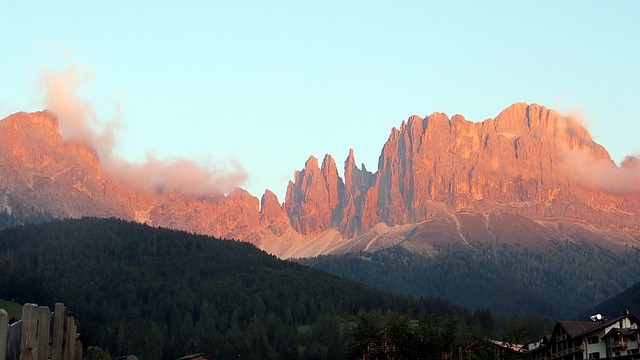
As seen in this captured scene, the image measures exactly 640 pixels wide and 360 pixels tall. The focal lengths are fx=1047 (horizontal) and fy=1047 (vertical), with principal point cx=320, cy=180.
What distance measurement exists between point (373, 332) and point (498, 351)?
77.7 ft

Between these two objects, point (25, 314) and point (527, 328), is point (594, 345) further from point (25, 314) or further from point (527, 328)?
point (25, 314)

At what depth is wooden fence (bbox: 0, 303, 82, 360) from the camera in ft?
41.2

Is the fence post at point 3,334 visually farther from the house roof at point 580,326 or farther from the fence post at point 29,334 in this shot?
the house roof at point 580,326

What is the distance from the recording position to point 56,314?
44.8 feet

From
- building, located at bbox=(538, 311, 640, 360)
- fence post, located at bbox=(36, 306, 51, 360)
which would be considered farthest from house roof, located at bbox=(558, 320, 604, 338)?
fence post, located at bbox=(36, 306, 51, 360)

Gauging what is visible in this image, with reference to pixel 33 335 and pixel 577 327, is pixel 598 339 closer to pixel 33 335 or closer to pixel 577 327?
pixel 577 327

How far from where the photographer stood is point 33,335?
12742mm

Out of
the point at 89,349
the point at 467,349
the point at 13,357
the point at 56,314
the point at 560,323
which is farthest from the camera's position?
the point at 89,349

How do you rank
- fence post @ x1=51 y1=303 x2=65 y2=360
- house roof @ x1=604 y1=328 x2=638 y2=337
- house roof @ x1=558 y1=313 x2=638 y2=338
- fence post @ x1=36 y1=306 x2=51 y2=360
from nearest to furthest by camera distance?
fence post @ x1=36 y1=306 x2=51 y2=360
fence post @ x1=51 y1=303 x2=65 y2=360
house roof @ x1=604 y1=328 x2=638 y2=337
house roof @ x1=558 y1=313 x2=638 y2=338

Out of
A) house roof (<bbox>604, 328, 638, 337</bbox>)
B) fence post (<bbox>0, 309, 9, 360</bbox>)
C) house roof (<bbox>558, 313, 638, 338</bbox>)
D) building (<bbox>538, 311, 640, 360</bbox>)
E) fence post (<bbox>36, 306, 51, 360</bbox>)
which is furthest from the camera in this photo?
house roof (<bbox>558, 313, 638, 338</bbox>)

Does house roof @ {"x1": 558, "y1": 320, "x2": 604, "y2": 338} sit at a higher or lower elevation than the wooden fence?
higher

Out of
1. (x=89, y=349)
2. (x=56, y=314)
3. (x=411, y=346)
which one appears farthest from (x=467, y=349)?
(x=56, y=314)

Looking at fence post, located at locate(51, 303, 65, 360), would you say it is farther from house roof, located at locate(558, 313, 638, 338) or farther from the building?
house roof, located at locate(558, 313, 638, 338)

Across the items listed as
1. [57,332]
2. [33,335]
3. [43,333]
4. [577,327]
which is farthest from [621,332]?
[33,335]
